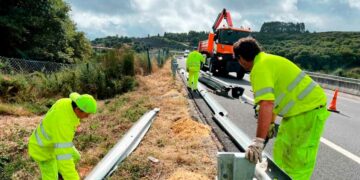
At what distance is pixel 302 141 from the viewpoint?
3793 mm

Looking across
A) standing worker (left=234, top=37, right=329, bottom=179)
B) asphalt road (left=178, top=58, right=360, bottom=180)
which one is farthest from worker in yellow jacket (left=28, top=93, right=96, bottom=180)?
asphalt road (left=178, top=58, right=360, bottom=180)

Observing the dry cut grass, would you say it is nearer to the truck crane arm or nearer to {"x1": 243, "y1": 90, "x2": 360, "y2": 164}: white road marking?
{"x1": 243, "y1": 90, "x2": 360, "y2": 164}: white road marking

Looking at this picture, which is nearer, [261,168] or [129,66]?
[261,168]

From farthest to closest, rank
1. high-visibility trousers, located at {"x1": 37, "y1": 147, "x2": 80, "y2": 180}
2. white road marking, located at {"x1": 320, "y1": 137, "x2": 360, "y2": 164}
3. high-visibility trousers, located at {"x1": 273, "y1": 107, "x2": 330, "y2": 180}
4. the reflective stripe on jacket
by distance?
white road marking, located at {"x1": 320, "y1": 137, "x2": 360, "y2": 164} < high-visibility trousers, located at {"x1": 37, "y1": 147, "x2": 80, "y2": 180} < high-visibility trousers, located at {"x1": 273, "y1": 107, "x2": 330, "y2": 180} < the reflective stripe on jacket

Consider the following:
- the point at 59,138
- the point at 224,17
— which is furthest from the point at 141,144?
the point at 224,17

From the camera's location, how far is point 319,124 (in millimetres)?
3781

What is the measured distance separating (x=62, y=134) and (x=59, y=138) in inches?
2.3

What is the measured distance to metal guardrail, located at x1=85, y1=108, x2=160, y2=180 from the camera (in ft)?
17.2

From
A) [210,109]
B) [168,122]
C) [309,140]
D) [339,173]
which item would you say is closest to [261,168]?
[309,140]

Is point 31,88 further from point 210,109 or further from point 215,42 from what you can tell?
point 215,42

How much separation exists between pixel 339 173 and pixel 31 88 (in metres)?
10.6

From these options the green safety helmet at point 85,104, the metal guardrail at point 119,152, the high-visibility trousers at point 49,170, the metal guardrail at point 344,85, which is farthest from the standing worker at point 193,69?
the green safety helmet at point 85,104

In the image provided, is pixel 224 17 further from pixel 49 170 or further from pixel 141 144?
pixel 49 170

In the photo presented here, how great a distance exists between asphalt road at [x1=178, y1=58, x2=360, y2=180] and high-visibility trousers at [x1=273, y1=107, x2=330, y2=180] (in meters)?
2.11
